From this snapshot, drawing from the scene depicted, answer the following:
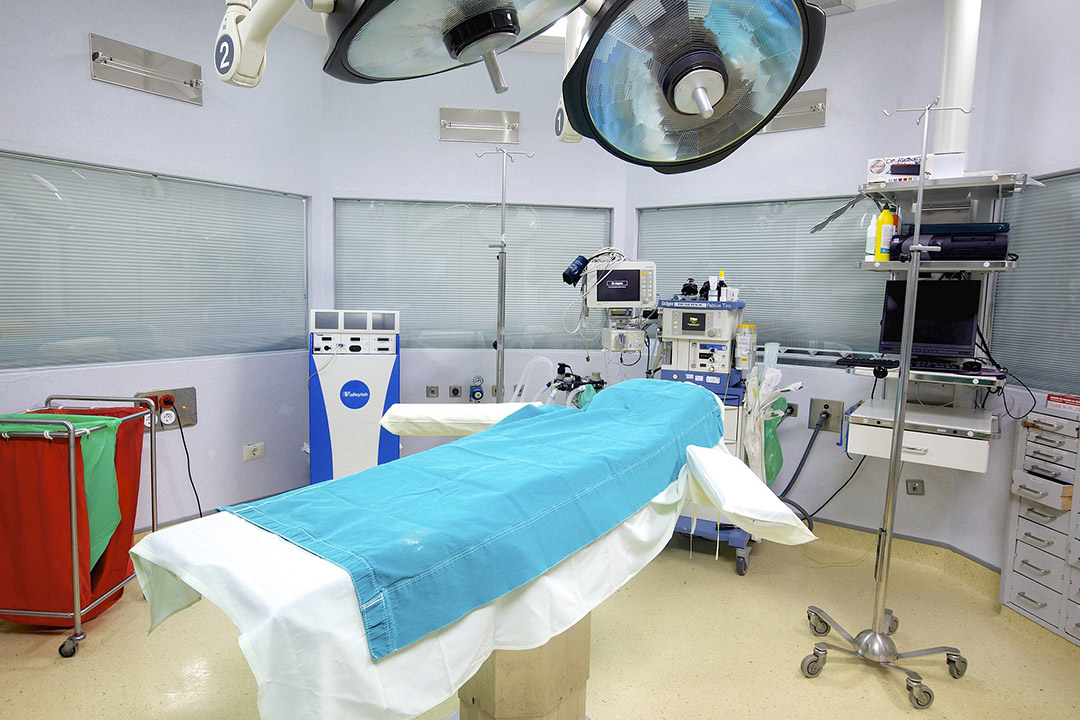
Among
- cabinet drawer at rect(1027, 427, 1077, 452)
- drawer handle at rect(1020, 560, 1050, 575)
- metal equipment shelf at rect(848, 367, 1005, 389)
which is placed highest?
metal equipment shelf at rect(848, 367, 1005, 389)

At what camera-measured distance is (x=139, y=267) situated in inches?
122

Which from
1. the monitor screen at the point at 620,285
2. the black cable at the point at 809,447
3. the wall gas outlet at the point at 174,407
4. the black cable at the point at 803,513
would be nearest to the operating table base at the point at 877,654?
the black cable at the point at 803,513

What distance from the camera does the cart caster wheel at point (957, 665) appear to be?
210 cm

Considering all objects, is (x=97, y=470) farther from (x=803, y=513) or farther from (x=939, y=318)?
(x=939, y=318)

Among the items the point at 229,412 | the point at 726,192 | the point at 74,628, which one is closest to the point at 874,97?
the point at 726,192

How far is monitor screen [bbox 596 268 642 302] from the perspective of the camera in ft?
9.88

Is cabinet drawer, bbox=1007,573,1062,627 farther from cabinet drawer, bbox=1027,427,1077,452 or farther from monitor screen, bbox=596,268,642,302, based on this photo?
monitor screen, bbox=596,268,642,302

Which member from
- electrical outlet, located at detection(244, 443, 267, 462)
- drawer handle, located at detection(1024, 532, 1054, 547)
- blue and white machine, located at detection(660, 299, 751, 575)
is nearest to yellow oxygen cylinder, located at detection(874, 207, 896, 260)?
blue and white machine, located at detection(660, 299, 751, 575)

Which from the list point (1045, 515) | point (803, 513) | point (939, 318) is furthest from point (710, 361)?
point (1045, 515)

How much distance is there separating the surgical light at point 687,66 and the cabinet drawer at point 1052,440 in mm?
2361

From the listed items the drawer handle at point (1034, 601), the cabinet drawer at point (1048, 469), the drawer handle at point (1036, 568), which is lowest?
the drawer handle at point (1034, 601)

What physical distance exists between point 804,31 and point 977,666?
249cm

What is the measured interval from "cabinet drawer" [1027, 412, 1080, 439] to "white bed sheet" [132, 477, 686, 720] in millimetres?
2339

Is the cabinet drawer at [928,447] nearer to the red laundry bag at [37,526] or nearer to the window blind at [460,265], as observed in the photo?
the window blind at [460,265]
